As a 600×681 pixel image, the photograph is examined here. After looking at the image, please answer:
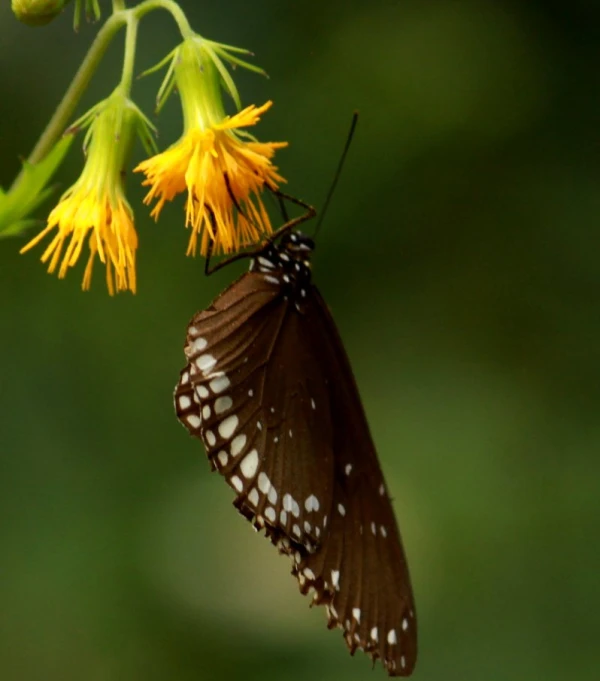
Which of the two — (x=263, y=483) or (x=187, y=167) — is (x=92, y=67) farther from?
(x=263, y=483)

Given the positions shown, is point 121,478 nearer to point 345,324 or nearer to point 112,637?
point 112,637

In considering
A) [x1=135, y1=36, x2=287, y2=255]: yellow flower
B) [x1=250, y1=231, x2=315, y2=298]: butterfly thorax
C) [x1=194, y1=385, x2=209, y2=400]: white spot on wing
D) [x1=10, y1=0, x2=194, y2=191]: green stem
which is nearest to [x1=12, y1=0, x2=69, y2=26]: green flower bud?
[x1=10, y1=0, x2=194, y2=191]: green stem

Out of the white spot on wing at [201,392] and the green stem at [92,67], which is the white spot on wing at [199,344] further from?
the green stem at [92,67]

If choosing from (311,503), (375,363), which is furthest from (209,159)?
(375,363)

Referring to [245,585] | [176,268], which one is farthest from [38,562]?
[176,268]

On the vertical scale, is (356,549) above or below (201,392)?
below

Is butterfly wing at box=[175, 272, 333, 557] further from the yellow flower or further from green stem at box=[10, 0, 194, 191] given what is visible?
green stem at box=[10, 0, 194, 191]
